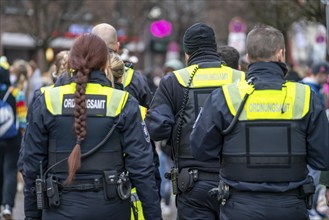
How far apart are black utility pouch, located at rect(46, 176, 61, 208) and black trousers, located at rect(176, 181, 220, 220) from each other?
148 centimetres

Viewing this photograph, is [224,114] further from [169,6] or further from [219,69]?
[169,6]

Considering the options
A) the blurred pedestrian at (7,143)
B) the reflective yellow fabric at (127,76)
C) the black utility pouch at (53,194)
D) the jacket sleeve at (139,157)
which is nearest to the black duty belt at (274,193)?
the jacket sleeve at (139,157)

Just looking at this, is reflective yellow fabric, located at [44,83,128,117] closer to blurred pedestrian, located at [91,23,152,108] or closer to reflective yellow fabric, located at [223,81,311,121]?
reflective yellow fabric, located at [223,81,311,121]

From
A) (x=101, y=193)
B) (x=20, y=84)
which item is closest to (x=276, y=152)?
(x=101, y=193)

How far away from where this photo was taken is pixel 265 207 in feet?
17.3

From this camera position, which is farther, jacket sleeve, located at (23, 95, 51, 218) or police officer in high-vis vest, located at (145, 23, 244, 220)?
police officer in high-vis vest, located at (145, 23, 244, 220)

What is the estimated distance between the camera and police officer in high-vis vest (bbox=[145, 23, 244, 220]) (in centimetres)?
657

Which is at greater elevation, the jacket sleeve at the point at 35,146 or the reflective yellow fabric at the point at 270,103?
the reflective yellow fabric at the point at 270,103

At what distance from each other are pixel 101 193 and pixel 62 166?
31 cm

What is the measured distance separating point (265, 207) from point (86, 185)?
1126 millimetres

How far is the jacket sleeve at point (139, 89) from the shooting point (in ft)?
24.8

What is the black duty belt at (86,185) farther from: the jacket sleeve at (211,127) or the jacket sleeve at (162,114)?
the jacket sleeve at (162,114)

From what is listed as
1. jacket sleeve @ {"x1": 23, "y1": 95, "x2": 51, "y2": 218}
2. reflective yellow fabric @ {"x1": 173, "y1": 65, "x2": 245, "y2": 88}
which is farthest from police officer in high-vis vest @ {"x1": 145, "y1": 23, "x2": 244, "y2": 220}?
jacket sleeve @ {"x1": 23, "y1": 95, "x2": 51, "y2": 218}

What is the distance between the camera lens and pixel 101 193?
5418mm
